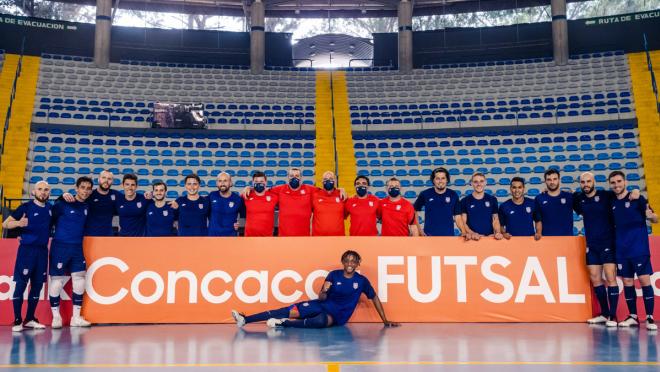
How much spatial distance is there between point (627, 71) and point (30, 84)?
25453mm

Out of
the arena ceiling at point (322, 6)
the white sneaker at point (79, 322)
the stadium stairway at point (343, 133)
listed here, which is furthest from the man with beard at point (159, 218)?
the arena ceiling at point (322, 6)

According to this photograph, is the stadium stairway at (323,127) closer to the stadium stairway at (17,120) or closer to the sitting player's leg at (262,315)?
the stadium stairway at (17,120)

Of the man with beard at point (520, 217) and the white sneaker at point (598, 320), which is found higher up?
the man with beard at point (520, 217)

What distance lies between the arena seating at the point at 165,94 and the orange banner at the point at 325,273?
1451 cm

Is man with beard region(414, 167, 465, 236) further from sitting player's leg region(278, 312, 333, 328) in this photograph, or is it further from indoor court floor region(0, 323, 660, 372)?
sitting player's leg region(278, 312, 333, 328)

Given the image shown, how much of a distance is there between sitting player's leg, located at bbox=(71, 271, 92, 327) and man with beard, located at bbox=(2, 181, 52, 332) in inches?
15.1

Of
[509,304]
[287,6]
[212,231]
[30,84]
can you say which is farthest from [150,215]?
[287,6]

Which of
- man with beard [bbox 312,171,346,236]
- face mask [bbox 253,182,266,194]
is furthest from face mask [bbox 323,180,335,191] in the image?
face mask [bbox 253,182,266,194]

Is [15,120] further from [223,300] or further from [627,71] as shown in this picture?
[627,71]

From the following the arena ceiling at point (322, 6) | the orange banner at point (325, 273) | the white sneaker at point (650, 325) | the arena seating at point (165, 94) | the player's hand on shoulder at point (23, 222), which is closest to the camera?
the white sneaker at point (650, 325)

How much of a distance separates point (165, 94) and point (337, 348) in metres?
20.8

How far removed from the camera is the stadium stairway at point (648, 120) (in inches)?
709

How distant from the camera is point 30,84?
75.2 ft

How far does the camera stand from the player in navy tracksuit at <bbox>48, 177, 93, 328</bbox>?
732cm
